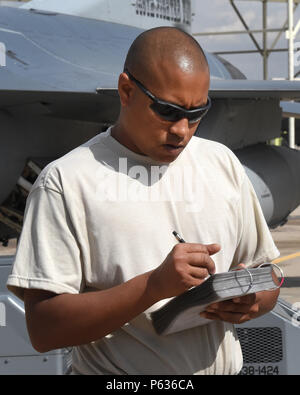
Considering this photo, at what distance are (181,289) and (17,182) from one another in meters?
6.08

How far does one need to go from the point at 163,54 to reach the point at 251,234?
502 mm

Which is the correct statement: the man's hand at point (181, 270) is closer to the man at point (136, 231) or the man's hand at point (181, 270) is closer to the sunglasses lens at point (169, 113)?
the man at point (136, 231)

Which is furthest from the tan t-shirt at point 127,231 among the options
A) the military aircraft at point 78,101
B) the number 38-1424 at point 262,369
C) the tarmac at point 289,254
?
the tarmac at point 289,254

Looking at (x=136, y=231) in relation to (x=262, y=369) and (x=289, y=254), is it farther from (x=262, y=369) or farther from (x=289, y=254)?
(x=289, y=254)

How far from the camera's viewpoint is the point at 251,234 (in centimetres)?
177

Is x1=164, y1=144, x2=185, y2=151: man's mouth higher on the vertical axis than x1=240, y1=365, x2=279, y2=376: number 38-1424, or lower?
higher

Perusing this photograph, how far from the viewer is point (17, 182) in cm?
736

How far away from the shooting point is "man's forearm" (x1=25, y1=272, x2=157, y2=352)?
1.50 metres

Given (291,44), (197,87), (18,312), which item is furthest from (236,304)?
(291,44)

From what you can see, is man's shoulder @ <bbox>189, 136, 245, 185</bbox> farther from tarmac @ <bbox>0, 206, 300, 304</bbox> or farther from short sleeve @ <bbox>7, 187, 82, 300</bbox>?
tarmac @ <bbox>0, 206, 300, 304</bbox>

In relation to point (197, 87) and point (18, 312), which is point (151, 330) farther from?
point (18, 312)

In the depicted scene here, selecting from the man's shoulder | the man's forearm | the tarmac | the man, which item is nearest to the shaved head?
the man

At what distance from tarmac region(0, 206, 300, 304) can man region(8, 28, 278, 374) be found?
6222mm

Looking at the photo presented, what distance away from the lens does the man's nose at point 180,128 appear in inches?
61.6
